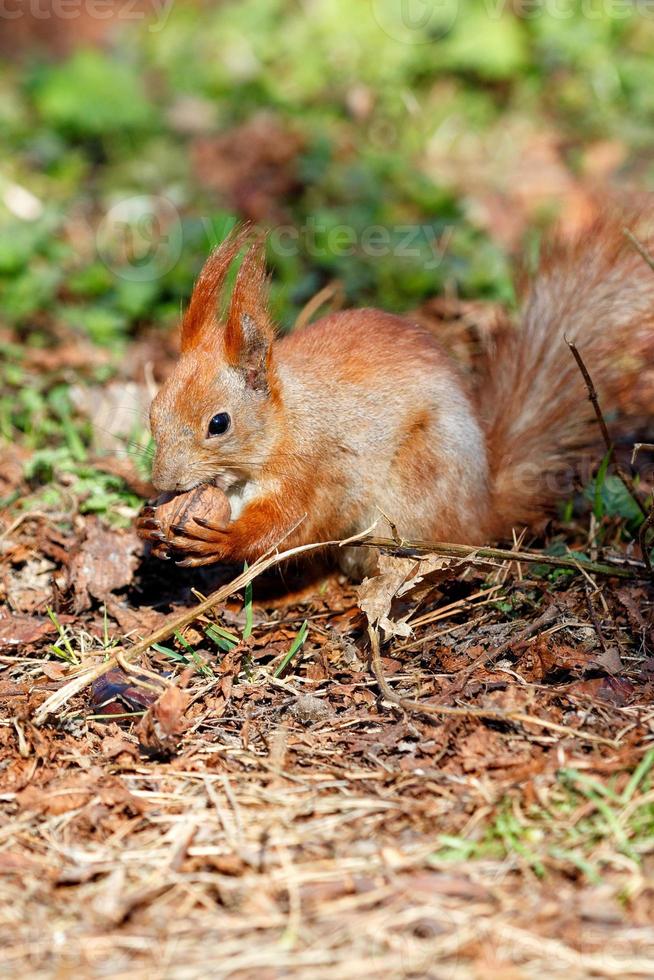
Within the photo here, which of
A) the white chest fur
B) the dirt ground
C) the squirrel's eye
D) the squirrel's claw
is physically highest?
the squirrel's eye

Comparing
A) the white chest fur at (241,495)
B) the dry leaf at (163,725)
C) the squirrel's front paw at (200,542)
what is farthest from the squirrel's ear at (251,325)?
the dry leaf at (163,725)

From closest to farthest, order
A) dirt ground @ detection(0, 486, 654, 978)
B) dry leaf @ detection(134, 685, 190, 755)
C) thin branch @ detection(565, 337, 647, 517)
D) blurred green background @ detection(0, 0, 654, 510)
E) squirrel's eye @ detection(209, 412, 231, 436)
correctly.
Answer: dirt ground @ detection(0, 486, 654, 978), dry leaf @ detection(134, 685, 190, 755), thin branch @ detection(565, 337, 647, 517), squirrel's eye @ detection(209, 412, 231, 436), blurred green background @ detection(0, 0, 654, 510)

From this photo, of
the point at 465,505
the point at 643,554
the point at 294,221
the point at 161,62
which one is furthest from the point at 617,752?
the point at 161,62

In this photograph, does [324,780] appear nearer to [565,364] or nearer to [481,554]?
[481,554]

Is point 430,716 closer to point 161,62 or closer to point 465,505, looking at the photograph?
point 465,505

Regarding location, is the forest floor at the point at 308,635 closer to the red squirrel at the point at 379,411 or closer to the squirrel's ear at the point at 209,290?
the red squirrel at the point at 379,411

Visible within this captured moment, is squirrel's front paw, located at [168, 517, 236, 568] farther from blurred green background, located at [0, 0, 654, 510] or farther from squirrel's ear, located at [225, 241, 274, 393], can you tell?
blurred green background, located at [0, 0, 654, 510]

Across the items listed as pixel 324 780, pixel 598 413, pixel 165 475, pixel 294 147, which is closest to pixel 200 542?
pixel 165 475

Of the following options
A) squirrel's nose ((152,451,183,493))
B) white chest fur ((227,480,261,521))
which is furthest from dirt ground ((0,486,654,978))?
squirrel's nose ((152,451,183,493))
